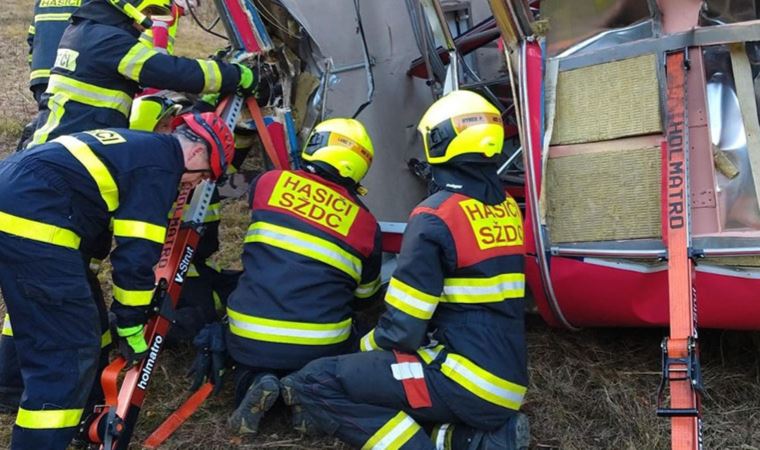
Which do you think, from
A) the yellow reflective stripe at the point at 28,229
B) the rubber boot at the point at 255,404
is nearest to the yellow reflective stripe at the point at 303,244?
the rubber boot at the point at 255,404

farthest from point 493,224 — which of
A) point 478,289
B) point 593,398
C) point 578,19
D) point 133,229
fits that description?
point 133,229

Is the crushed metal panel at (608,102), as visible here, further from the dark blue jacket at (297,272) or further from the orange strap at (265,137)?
the orange strap at (265,137)

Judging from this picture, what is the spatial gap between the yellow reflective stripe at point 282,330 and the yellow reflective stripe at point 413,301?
0.57 meters

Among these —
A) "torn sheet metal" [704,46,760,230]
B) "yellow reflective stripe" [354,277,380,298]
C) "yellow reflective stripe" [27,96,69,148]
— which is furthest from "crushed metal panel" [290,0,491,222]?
"torn sheet metal" [704,46,760,230]

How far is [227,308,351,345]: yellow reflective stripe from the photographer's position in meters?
3.54

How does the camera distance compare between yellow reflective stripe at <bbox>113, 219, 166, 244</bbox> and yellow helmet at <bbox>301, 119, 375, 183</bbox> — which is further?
yellow helmet at <bbox>301, 119, 375, 183</bbox>

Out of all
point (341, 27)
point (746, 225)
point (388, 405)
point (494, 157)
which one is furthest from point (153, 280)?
point (746, 225)

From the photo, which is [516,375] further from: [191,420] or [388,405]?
[191,420]

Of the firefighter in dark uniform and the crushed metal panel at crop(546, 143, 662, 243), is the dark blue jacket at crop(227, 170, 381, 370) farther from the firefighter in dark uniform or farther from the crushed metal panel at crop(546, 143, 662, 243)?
the firefighter in dark uniform

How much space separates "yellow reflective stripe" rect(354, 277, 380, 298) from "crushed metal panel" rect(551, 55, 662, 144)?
117 centimetres

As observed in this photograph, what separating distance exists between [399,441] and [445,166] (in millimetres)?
1179

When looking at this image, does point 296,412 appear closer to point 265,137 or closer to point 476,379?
point 476,379

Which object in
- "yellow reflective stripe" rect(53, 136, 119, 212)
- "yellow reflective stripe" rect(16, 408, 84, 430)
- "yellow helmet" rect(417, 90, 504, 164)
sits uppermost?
"yellow helmet" rect(417, 90, 504, 164)

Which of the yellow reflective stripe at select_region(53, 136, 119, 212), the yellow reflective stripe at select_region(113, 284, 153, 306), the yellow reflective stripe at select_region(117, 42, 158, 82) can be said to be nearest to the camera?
the yellow reflective stripe at select_region(53, 136, 119, 212)
